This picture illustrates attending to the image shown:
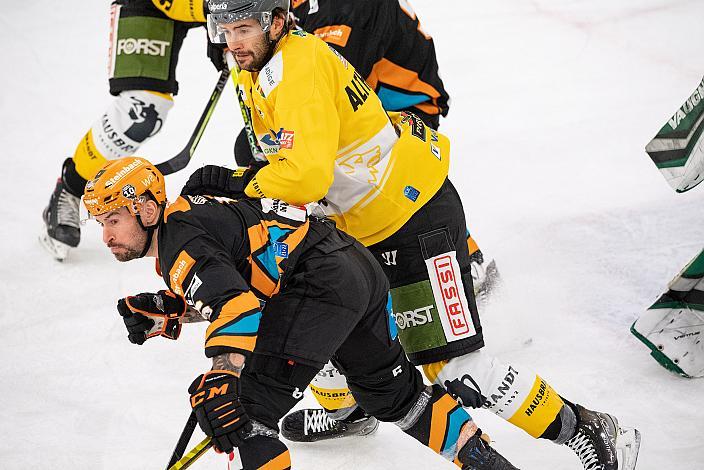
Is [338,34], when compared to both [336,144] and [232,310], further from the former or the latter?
[232,310]

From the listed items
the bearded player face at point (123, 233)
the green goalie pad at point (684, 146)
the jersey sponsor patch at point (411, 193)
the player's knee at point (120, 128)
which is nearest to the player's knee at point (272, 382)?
the bearded player face at point (123, 233)

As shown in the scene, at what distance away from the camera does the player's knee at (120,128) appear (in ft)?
12.8

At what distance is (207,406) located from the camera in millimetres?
2004

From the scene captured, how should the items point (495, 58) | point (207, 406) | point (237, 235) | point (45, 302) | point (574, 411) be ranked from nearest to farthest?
point (207, 406) → point (237, 235) → point (574, 411) → point (45, 302) → point (495, 58)

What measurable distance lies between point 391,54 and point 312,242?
103 cm

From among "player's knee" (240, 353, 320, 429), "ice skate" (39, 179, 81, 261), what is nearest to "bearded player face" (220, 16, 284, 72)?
"player's knee" (240, 353, 320, 429)

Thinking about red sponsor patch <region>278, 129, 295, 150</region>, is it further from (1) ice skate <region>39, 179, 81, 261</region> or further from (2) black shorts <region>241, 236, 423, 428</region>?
(1) ice skate <region>39, 179, 81, 261</region>

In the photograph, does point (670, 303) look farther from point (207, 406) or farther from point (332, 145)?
point (207, 406)

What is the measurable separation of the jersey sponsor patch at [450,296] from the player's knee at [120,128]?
5.74ft

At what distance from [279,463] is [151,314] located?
0.51 meters

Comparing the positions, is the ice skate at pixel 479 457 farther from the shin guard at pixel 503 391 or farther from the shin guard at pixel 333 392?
A: the shin guard at pixel 333 392

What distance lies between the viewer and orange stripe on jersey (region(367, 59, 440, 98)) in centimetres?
316

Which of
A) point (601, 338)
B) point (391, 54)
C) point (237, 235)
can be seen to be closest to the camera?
point (237, 235)

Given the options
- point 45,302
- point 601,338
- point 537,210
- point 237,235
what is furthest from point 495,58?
point 237,235
